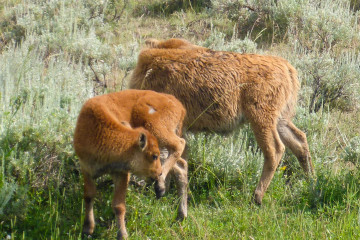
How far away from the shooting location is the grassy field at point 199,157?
6.13m

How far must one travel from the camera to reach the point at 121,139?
5.48 meters

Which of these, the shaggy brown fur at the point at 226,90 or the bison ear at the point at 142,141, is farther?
the shaggy brown fur at the point at 226,90

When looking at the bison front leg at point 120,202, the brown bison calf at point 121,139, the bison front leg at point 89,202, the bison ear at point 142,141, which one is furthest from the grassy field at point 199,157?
the bison ear at point 142,141

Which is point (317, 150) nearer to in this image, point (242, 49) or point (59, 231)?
point (242, 49)

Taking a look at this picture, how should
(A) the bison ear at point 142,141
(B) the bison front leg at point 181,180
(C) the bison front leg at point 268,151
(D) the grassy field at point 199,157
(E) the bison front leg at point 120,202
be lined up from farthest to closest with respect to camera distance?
(C) the bison front leg at point 268,151 < (B) the bison front leg at point 181,180 < (D) the grassy field at point 199,157 < (E) the bison front leg at point 120,202 < (A) the bison ear at point 142,141

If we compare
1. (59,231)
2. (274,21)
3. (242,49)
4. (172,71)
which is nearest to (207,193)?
(172,71)

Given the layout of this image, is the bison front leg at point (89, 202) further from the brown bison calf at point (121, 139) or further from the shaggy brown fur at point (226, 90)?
the shaggy brown fur at point (226, 90)

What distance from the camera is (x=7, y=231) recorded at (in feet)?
19.8

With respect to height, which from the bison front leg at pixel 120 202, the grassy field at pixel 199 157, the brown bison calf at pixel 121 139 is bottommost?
the grassy field at pixel 199 157

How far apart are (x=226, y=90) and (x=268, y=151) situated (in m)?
0.88

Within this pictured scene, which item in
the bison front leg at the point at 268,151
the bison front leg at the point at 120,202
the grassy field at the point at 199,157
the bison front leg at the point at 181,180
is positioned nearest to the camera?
the bison front leg at the point at 120,202

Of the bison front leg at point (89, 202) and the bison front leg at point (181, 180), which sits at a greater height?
the bison front leg at point (89, 202)

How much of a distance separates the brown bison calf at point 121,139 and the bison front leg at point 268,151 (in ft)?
4.27

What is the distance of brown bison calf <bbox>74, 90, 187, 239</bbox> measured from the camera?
5480 millimetres
